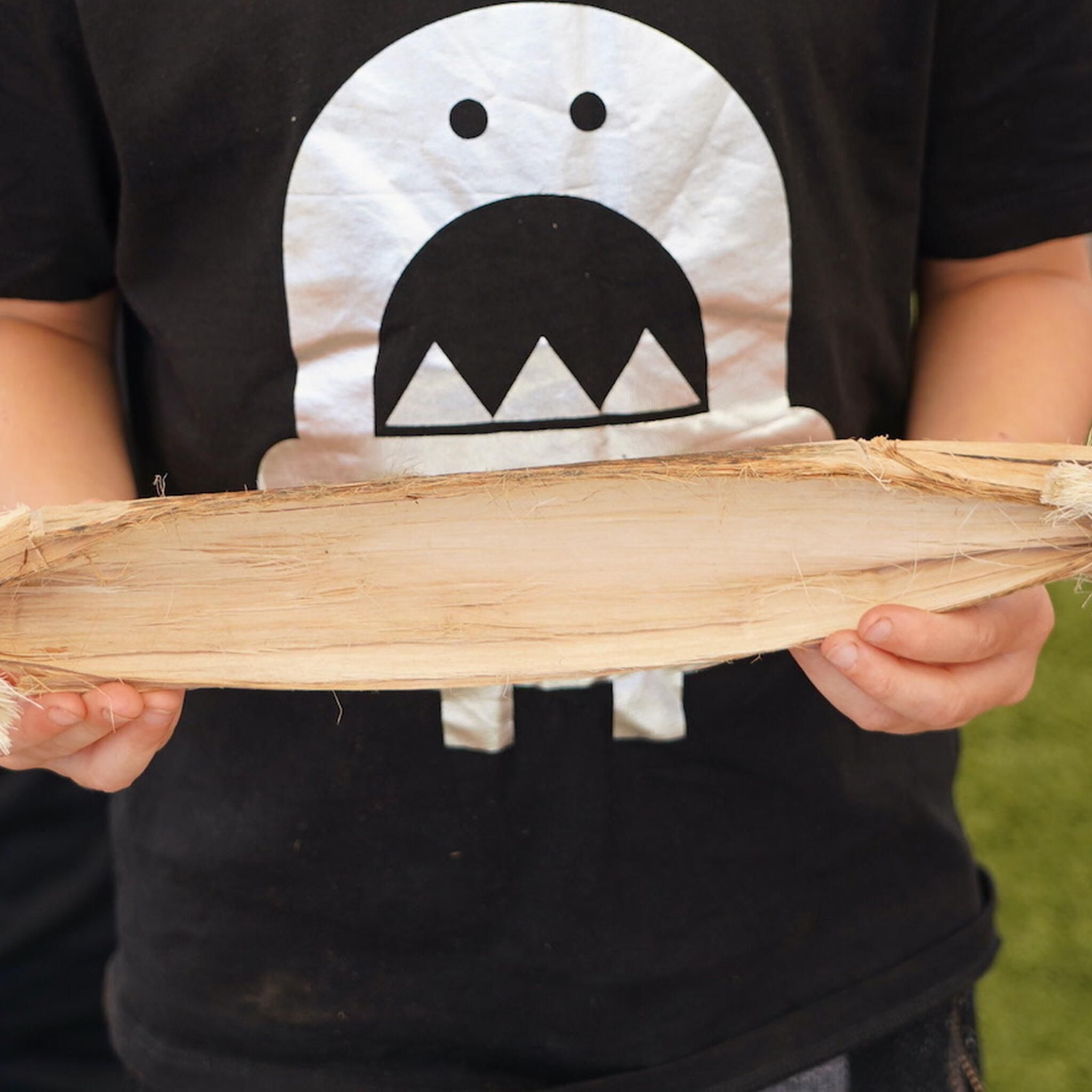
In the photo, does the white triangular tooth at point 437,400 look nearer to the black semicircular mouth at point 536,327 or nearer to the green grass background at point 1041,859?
the black semicircular mouth at point 536,327

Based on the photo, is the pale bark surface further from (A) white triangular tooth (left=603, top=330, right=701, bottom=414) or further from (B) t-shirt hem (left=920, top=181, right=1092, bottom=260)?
(B) t-shirt hem (left=920, top=181, right=1092, bottom=260)

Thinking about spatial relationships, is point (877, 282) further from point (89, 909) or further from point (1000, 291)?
point (89, 909)

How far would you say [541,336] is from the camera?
53 cm

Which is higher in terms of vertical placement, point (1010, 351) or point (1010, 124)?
point (1010, 124)

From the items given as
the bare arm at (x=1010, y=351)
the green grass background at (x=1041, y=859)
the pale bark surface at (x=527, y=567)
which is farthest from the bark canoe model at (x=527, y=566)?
the green grass background at (x=1041, y=859)

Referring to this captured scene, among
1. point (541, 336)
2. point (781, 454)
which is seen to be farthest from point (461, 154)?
point (781, 454)

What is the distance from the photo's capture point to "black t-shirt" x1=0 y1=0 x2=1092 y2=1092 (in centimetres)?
51

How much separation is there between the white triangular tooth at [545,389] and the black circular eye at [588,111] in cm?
9

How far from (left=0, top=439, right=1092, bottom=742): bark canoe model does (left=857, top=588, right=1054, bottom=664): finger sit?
1 cm

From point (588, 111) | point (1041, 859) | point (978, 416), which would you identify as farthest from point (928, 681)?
point (1041, 859)

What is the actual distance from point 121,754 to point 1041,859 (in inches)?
52.3

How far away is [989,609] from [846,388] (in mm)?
143

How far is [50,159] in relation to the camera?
1.75 feet

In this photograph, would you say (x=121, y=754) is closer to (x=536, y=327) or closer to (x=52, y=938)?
(x=536, y=327)
